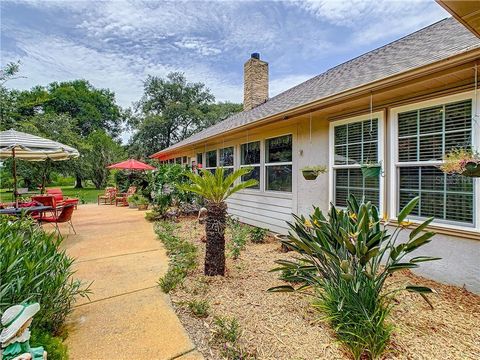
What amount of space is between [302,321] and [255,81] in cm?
1051

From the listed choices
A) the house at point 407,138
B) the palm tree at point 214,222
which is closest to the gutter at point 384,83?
the house at point 407,138

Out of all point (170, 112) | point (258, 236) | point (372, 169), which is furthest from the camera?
point (170, 112)

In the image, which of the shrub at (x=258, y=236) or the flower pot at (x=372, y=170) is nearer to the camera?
the flower pot at (x=372, y=170)

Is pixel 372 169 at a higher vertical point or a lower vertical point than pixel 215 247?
higher

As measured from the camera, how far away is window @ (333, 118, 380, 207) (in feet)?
14.7

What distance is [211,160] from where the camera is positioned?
10.8 meters

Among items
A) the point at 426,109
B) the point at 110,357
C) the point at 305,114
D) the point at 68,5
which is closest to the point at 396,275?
the point at 426,109

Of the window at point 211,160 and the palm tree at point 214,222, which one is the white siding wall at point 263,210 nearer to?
the window at point 211,160

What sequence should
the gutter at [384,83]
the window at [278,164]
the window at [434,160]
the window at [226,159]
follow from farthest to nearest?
the window at [226,159] → the window at [278,164] → the window at [434,160] → the gutter at [384,83]

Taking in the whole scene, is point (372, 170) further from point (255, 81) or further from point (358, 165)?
point (255, 81)

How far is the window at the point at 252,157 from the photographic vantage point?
24.9 ft

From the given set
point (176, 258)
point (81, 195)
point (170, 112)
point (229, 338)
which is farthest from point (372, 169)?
point (170, 112)

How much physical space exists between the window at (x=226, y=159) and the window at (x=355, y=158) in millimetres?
4601

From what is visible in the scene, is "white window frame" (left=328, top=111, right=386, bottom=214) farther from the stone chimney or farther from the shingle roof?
the stone chimney
